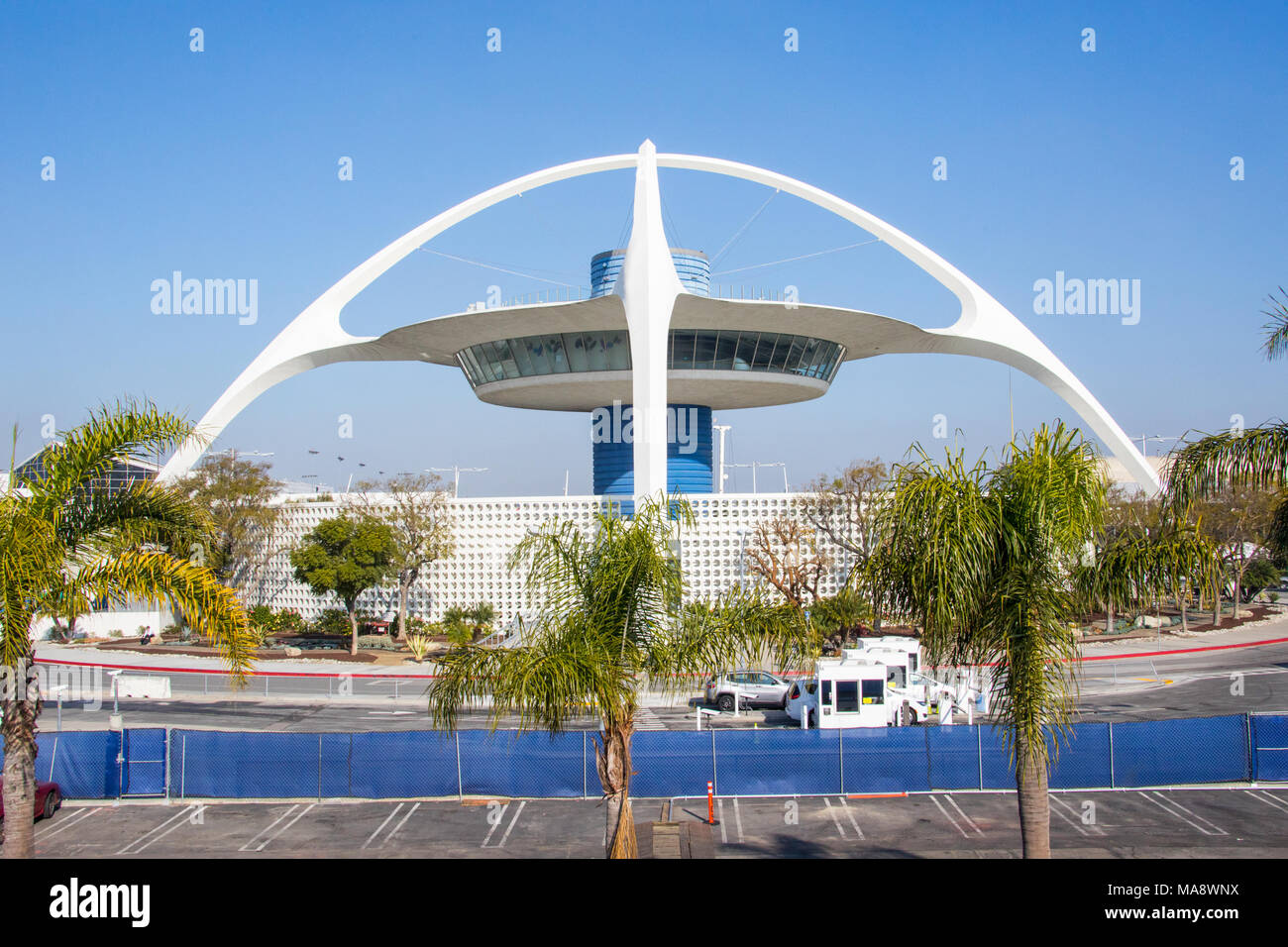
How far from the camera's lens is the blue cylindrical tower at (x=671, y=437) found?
46.1 meters

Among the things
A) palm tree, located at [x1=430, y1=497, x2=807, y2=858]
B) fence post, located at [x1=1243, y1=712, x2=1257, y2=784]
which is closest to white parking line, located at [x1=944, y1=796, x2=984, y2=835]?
fence post, located at [x1=1243, y1=712, x2=1257, y2=784]

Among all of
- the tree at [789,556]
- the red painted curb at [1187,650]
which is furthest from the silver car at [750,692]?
the red painted curb at [1187,650]

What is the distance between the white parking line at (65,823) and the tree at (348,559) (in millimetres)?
21628

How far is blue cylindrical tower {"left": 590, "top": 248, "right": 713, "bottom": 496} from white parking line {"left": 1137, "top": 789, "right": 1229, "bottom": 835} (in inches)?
1138

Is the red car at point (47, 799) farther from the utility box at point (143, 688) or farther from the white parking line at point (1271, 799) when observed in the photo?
the white parking line at point (1271, 799)

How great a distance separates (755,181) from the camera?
48906mm

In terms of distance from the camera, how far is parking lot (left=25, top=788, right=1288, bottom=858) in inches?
587

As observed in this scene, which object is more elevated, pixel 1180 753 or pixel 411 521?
pixel 411 521

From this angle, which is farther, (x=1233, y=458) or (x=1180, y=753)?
(x=1180, y=753)

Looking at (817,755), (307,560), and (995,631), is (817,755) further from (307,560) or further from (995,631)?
(307,560)

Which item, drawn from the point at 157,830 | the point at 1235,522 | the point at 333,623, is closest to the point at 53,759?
the point at 157,830

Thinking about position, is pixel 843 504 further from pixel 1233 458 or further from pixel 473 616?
pixel 1233 458

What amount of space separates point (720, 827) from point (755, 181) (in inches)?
1502
